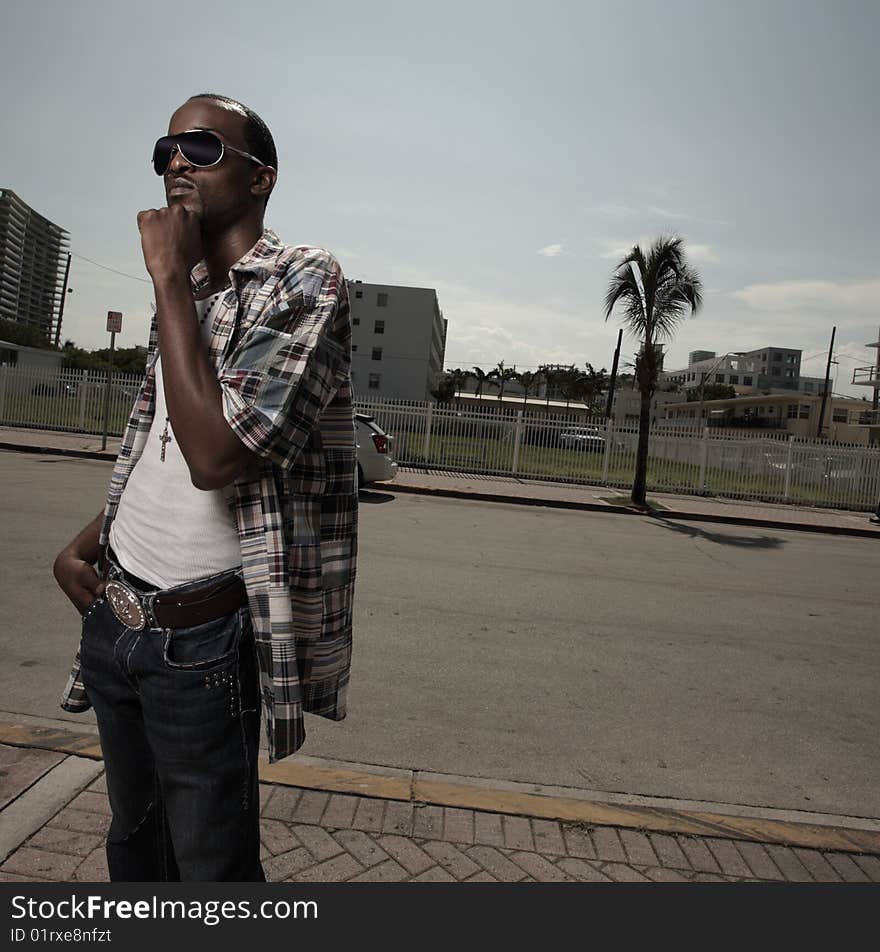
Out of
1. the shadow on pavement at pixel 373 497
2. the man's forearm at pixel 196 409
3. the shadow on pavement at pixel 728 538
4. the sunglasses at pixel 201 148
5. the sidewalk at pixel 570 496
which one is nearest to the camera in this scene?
the man's forearm at pixel 196 409

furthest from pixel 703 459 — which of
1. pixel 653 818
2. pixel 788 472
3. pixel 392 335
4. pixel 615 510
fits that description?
pixel 392 335

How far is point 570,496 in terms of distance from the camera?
1688cm

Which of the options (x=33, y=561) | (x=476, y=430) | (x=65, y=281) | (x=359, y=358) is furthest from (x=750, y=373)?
(x=33, y=561)

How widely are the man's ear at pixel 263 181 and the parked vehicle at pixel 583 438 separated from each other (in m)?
18.5

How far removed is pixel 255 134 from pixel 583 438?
1861 cm

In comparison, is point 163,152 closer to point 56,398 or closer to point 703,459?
point 703,459

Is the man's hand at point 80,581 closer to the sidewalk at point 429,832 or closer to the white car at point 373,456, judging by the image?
the sidewalk at point 429,832

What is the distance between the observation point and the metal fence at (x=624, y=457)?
19.7 metres

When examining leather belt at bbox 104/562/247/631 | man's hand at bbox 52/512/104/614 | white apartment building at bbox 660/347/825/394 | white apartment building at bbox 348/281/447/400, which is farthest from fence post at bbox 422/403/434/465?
white apartment building at bbox 660/347/825/394

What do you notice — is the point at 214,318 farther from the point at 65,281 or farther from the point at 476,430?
the point at 65,281

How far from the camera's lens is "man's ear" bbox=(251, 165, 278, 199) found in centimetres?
148

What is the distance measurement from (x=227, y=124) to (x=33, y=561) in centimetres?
583

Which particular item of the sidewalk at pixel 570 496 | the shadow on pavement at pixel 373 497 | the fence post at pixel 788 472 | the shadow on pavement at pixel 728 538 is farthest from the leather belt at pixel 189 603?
the fence post at pixel 788 472
